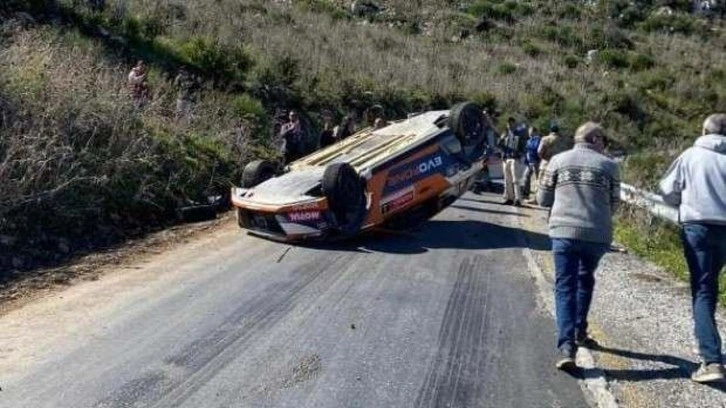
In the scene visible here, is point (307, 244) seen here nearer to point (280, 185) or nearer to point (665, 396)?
point (280, 185)

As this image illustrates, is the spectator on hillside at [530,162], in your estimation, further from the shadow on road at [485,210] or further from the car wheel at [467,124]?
the car wheel at [467,124]

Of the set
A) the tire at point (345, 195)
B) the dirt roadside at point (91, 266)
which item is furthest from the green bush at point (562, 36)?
the dirt roadside at point (91, 266)

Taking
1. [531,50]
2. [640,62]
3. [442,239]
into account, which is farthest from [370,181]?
[640,62]

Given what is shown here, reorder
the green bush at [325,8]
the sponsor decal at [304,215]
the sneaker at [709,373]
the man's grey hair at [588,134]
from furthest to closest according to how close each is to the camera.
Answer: the green bush at [325,8] → the sponsor decal at [304,215] → the man's grey hair at [588,134] → the sneaker at [709,373]

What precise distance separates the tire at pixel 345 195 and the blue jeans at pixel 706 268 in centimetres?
545

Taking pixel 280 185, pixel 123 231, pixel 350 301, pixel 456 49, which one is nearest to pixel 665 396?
pixel 350 301

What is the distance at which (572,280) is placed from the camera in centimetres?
598

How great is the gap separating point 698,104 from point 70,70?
34.6 m

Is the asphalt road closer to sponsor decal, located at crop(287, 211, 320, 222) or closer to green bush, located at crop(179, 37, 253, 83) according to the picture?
sponsor decal, located at crop(287, 211, 320, 222)

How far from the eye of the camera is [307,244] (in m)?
10.7

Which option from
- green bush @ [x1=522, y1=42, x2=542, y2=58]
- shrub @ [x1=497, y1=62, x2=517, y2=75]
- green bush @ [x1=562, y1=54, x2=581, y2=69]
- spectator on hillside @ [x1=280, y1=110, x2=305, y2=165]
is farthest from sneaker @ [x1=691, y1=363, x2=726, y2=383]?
green bush @ [x1=522, y1=42, x2=542, y2=58]

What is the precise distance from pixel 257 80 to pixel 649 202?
42.1ft

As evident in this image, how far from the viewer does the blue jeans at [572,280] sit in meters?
5.84

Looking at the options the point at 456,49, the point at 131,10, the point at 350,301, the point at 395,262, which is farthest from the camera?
the point at 456,49
